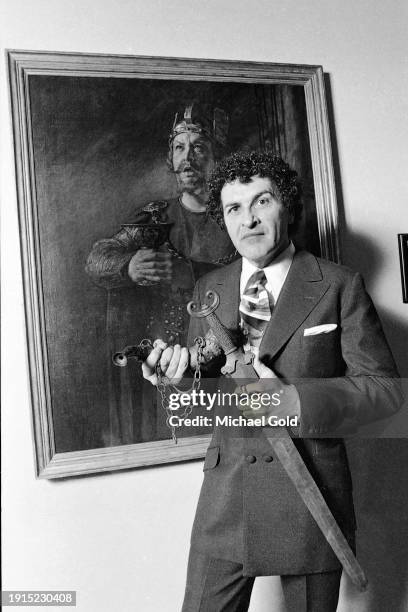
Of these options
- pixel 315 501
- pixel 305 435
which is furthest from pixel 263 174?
pixel 315 501

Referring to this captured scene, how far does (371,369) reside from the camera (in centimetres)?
145

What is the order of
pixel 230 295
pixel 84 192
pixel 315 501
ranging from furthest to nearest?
pixel 84 192 < pixel 230 295 < pixel 315 501

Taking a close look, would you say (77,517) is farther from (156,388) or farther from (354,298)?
(354,298)

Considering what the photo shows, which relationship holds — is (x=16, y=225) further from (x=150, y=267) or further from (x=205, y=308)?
(x=205, y=308)

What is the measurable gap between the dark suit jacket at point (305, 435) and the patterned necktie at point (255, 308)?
51 millimetres

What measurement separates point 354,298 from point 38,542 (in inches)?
41.2

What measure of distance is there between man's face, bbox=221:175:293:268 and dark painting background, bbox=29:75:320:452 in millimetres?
340

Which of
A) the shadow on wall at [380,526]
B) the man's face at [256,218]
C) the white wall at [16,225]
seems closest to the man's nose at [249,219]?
the man's face at [256,218]

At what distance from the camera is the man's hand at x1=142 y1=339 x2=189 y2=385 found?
4.64 ft

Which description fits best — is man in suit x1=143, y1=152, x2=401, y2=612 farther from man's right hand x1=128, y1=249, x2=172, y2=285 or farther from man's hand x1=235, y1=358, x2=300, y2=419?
man's right hand x1=128, y1=249, x2=172, y2=285

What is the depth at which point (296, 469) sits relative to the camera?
4.64 feet

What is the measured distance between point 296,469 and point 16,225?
0.96m

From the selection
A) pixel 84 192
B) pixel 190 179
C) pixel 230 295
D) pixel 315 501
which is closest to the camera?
pixel 315 501

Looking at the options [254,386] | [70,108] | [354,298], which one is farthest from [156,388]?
[70,108]
